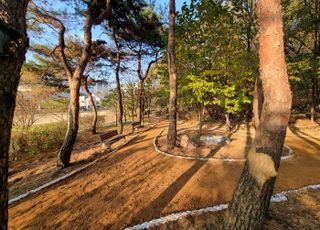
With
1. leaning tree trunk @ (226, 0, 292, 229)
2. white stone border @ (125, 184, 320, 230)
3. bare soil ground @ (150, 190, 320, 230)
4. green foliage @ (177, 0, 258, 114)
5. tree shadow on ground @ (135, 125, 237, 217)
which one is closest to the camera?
leaning tree trunk @ (226, 0, 292, 229)

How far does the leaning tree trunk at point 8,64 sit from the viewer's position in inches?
56.1

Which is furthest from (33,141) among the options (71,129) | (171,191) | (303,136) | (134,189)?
(303,136)

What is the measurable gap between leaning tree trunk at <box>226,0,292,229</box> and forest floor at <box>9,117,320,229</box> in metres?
0.87

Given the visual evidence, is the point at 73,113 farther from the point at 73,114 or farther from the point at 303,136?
the point at 303,136

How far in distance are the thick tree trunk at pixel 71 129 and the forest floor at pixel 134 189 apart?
1.36ft

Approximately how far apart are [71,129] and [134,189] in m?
3.22

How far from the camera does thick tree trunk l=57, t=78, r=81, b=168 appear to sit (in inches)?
262

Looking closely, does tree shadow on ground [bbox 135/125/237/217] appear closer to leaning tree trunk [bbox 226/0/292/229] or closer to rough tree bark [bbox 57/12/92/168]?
leaning tree trunk [bbox 226/0/292/229]

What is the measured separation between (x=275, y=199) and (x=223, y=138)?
17.6 ft

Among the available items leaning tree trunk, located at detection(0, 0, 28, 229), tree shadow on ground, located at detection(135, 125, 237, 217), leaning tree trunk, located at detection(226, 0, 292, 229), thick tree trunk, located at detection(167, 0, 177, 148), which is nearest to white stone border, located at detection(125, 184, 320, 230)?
tree shadow on ground, located at detection(135, 125, 237, 217)

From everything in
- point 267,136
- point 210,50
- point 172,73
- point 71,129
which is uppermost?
point 210,50

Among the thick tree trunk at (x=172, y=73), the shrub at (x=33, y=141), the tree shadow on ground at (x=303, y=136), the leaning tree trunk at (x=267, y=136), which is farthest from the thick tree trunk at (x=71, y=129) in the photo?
the tree shadow on ground at (x=303, y=136)

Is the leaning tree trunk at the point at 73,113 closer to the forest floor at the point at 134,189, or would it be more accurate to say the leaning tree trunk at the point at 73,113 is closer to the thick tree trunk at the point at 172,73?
the forest floor at the point at 134,189

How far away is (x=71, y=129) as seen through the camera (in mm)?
6793
